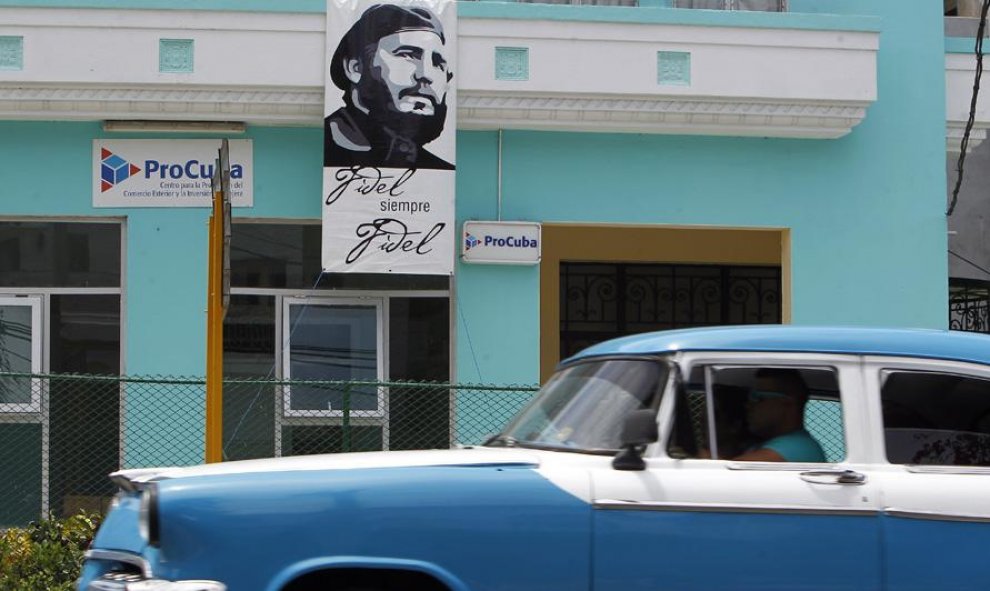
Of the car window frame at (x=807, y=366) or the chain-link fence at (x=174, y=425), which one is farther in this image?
the chain-link fence at (x=174, y=425)

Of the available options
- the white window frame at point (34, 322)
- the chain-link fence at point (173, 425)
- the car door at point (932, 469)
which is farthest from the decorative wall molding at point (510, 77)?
the car door at point (932, 469)

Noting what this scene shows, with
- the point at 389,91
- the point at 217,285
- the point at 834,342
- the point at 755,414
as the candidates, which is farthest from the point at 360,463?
the point at 389,91

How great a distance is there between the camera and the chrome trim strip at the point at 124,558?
5.00 metres

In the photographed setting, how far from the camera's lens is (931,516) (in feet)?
17.1

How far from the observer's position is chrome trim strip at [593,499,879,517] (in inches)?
201

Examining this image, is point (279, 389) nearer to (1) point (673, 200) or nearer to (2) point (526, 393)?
(2) point (526, 393)

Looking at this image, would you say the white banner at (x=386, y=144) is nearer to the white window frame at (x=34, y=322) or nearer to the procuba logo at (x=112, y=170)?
the procuba logo at (x=112, y=170)

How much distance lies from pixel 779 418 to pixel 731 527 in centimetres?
64

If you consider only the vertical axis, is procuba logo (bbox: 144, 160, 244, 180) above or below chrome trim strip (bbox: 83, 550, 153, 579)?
above

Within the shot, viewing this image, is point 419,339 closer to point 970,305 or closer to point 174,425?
point 174,425

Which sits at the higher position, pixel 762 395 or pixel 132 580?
pixel 762 395

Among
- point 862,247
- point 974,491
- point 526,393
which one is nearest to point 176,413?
point 526,393

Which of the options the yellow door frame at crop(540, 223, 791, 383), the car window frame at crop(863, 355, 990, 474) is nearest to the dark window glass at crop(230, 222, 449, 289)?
the yellow door frame at crop(540, 223, 791, 383)

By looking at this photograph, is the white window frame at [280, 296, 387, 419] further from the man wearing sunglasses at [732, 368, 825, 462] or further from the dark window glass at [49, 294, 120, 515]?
the man wearing sunglasses at [732, 368, 825, 462]
